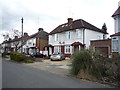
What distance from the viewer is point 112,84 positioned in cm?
762

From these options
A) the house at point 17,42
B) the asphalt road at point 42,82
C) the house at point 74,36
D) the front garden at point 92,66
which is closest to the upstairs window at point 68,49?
the house at point 74,36

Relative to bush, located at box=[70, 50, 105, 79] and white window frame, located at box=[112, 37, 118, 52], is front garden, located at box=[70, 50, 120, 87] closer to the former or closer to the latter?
bush, located at box=[70, 50, 105, 79]

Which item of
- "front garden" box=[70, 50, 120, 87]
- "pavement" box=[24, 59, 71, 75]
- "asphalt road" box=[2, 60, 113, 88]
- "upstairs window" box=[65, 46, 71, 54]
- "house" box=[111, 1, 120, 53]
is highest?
"house" box=[111, 1, 120, 53]

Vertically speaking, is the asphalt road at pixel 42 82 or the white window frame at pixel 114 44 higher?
the white window frame at pixel 114 44

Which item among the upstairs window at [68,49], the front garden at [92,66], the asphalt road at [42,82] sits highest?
the upstairs window at [68,49]

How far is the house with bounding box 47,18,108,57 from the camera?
28147mm

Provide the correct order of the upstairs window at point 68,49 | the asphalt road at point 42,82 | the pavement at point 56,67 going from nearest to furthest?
1. the asphalt road at point 42,82
2. the pavement at point 56,67
3. the upstairs window at point 68,49

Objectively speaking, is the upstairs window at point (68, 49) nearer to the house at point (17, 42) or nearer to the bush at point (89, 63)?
the house at point (17, 42)

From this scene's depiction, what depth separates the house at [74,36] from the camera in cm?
2815

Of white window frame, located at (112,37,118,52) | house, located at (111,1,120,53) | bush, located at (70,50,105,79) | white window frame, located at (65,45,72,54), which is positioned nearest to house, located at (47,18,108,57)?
white window frame, located at (65,45,72,54)

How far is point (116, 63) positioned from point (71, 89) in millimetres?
3308

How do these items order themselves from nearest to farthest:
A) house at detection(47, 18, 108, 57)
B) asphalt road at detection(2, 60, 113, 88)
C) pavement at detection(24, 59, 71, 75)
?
asphalt road at detection(2, 60, 113, 88) < pavement at detection(24, 59, 71, 75) < house at detection(47, 18, 108, 57)

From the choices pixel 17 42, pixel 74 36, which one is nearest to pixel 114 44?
pixel 74 36

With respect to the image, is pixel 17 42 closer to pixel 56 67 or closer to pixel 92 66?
pixel 56 67
